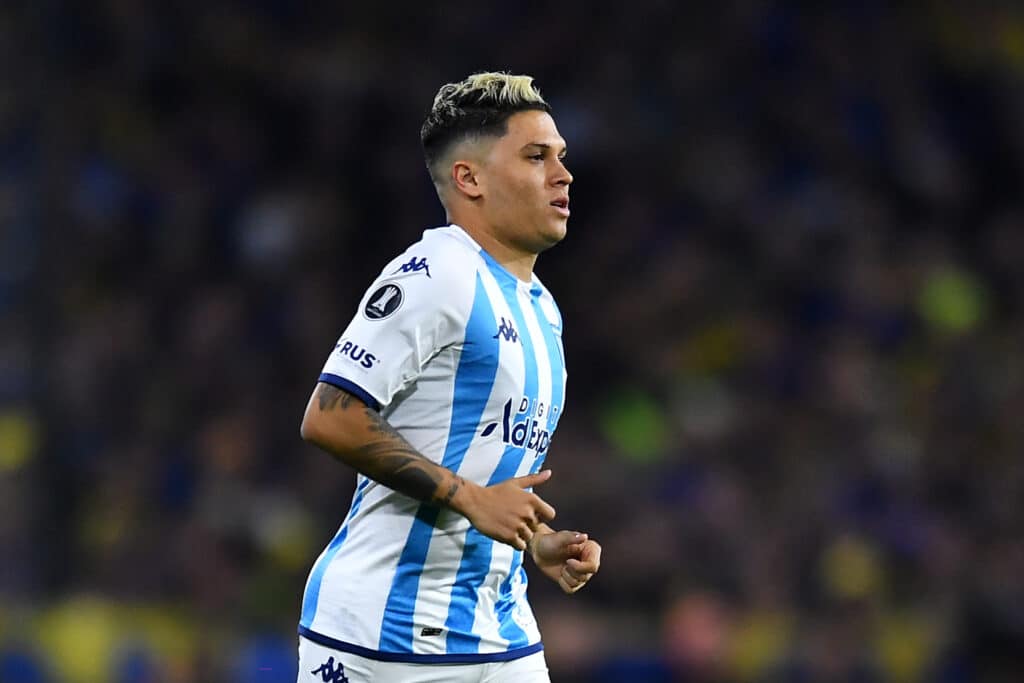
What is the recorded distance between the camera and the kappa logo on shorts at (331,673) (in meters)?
3.63

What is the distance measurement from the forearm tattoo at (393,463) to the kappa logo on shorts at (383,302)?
0.19 meters

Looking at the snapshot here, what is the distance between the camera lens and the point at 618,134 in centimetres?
1062

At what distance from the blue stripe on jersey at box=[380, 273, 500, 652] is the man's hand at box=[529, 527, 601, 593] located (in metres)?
0.27

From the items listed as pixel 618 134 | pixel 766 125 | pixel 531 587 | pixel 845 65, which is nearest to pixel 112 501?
pixel 531 587

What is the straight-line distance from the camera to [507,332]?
3734 millimetres

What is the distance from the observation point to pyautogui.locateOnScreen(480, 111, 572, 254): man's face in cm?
388

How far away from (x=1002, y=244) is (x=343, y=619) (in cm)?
805

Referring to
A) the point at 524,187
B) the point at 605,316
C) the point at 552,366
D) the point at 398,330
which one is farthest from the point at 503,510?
the point at 605,316

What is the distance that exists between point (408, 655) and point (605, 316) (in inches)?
244

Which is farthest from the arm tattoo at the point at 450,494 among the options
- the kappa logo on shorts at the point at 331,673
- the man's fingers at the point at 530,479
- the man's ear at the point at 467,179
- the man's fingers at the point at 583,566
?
the man's ear at the point at 467,179

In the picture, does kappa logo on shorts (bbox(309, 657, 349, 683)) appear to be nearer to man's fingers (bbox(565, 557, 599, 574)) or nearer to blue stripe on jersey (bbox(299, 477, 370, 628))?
blue stripe on jersey (bbox(299, 477, 370, 628))

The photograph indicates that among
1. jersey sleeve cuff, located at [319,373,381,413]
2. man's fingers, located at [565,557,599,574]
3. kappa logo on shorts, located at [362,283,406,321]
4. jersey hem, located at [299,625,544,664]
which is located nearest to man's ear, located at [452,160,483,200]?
kappa logo on shorts, located at [362,283,406,321]

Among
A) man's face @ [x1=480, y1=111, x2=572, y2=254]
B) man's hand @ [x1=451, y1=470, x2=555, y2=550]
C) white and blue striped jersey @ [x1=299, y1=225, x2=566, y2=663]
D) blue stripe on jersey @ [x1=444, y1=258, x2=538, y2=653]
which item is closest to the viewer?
man's hand @ [x1=451, y1=470, x2=555, y2=550]

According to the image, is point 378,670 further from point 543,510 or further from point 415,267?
point 415,267
